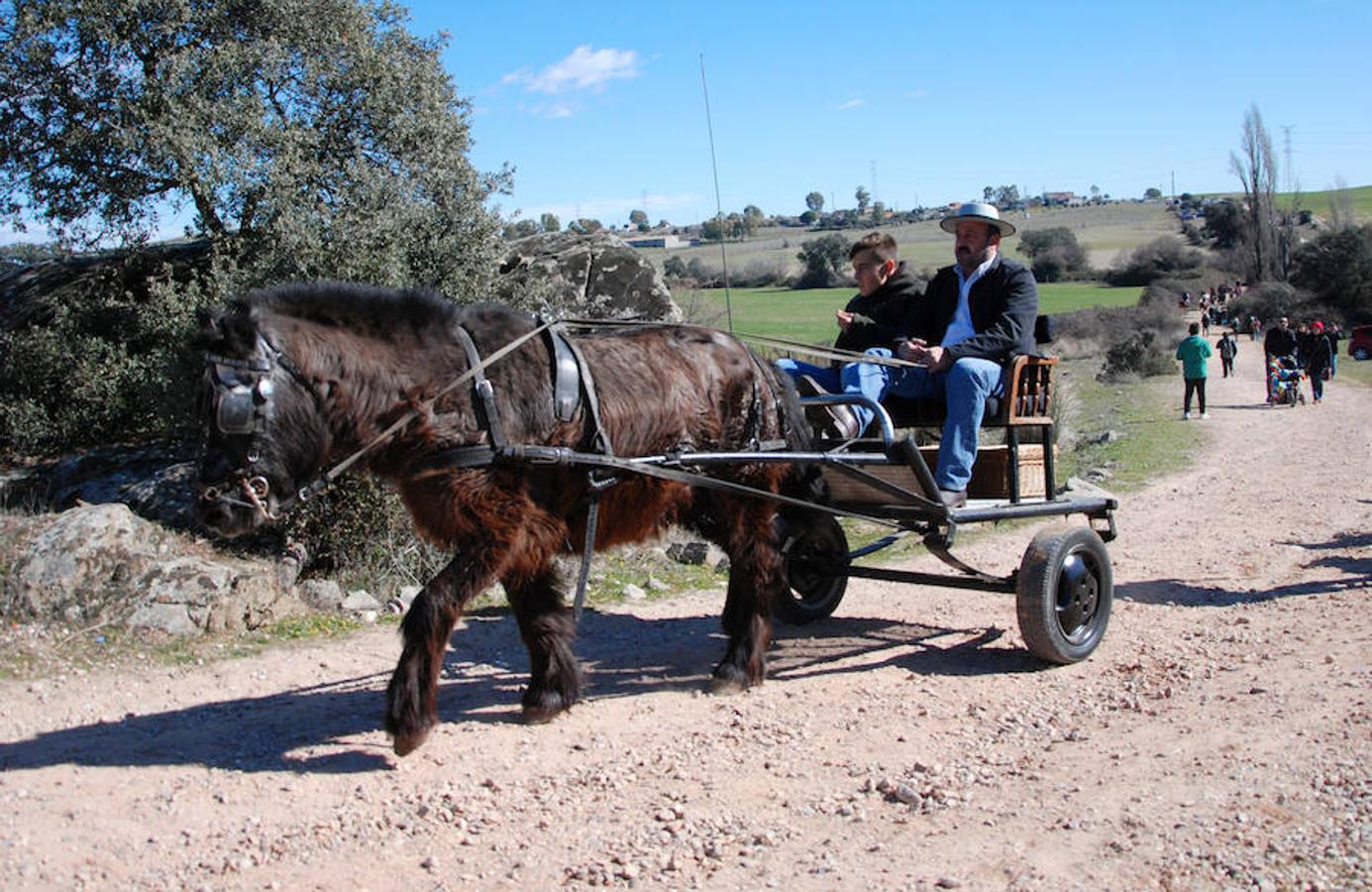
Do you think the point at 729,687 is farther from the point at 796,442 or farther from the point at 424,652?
the point at 424,652

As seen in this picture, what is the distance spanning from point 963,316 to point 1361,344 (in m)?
35.9


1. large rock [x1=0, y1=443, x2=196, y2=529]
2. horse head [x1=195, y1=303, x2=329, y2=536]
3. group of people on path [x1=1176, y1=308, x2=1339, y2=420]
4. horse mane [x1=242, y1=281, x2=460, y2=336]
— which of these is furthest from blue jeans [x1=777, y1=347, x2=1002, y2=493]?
group of people on path [x1=1176, y1=308, x2=1339, y2=420]

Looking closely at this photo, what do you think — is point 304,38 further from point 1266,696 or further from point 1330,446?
point 1330,446

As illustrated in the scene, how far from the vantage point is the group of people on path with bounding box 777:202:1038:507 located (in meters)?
6.52

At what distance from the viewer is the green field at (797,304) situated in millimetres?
18906

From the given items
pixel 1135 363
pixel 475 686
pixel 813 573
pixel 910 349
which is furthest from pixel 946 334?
pixel 1135 363

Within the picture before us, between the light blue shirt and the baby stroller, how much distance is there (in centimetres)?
1950

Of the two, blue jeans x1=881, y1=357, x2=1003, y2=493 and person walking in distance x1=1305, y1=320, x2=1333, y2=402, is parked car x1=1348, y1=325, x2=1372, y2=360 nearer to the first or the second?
person walking in distance x1=1305, y1=320, x2=1333, y2=402

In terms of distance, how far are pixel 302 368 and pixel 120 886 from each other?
2165 millimetres

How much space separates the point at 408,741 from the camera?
4.96 m

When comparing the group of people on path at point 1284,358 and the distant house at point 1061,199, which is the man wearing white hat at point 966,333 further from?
the distant house at point 1061,199

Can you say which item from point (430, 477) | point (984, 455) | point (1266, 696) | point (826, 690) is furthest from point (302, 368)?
point (1266, 696)

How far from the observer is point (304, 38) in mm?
10898

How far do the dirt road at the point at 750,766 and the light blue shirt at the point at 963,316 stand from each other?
6.55ft
